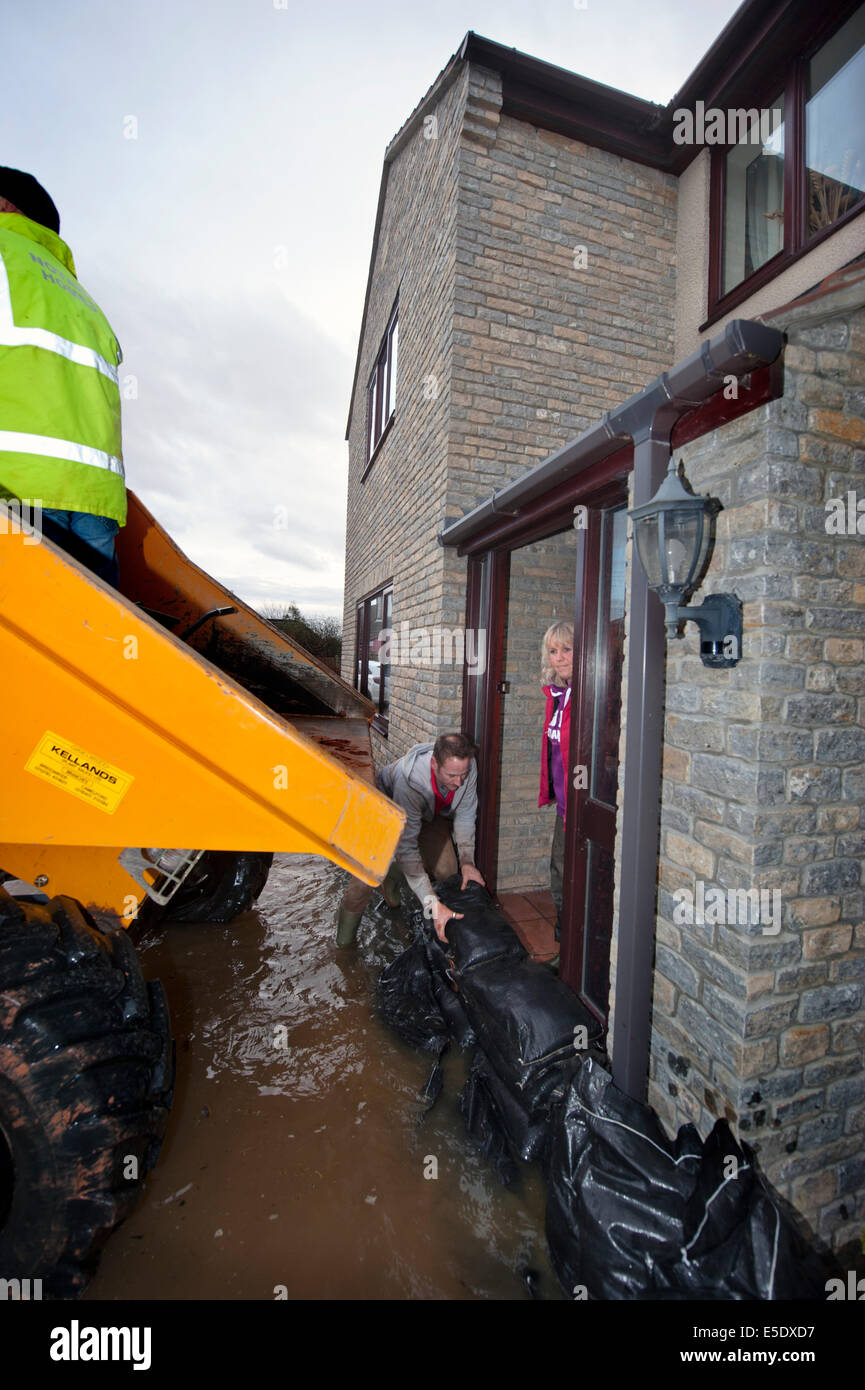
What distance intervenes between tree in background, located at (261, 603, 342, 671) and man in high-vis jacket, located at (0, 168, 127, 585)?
14350 mm

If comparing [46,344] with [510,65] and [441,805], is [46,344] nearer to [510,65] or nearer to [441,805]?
[441,805]

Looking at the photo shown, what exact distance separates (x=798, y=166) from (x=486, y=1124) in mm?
6080

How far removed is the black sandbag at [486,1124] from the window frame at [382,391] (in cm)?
659

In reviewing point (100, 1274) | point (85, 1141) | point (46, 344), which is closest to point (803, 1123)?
point (85, 1141)

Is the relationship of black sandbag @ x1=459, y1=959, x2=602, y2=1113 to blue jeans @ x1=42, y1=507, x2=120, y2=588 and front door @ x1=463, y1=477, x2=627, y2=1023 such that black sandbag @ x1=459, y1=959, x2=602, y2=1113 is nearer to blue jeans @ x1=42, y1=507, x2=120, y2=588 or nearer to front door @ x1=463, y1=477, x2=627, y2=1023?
front door @ x1=463, y1=477, x2=627, y2=1023

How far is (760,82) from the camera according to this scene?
4148 millimetres

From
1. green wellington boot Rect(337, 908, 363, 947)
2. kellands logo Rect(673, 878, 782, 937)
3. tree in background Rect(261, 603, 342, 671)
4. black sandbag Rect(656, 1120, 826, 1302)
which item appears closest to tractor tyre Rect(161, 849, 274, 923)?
green wellington boot Rect(337, 908, 363, 947)

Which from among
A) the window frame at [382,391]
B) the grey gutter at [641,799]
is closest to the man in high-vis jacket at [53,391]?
the grey gutter at [641,799]

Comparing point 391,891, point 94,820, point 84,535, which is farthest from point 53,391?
point 391,891

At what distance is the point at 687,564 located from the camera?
6.76ft

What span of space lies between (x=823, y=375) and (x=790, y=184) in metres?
3.15

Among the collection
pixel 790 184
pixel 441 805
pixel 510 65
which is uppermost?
pixel 510 65
